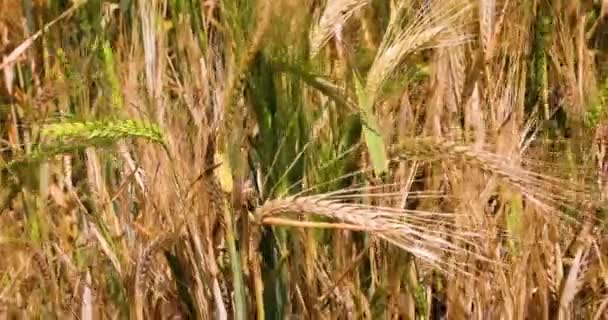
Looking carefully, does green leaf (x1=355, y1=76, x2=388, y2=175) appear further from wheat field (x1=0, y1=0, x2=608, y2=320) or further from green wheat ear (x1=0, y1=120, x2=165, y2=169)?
green wheat ear (x1=0, y1=120, x2=165, y2=169)

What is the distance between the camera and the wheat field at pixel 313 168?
0.98 m

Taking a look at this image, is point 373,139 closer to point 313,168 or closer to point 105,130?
point 313,168

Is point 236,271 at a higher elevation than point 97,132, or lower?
lower

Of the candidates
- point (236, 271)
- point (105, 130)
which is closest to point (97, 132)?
point (105, 130)

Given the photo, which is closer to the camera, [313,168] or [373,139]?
[373,139]

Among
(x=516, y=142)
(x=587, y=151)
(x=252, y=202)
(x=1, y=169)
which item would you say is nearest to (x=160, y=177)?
(x=252, y=202)

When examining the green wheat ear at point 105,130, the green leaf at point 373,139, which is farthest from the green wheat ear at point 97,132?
the green leaf at point 373,139

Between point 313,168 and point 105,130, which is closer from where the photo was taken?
point 105,130

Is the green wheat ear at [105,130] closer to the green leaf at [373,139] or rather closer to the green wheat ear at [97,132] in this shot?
the green wheat ear at [97,132]

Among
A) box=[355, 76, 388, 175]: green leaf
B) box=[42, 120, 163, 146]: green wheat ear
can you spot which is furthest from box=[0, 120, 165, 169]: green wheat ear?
box=[355, 76, 388, 175]: green leaf

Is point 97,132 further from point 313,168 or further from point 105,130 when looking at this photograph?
point 313,168

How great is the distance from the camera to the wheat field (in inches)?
38.4

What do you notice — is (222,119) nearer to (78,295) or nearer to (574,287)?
(78,295)

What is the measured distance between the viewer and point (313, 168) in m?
1.06
